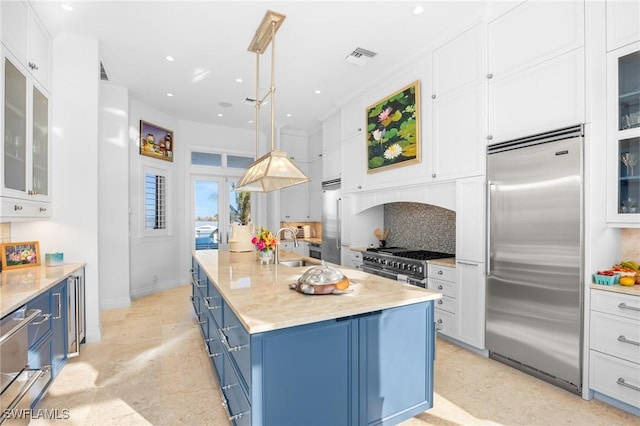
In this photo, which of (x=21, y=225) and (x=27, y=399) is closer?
(x=27, y=399)

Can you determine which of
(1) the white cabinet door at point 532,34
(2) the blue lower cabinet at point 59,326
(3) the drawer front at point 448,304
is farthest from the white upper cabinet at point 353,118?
(2) the blue lower cabinet at point 59,326

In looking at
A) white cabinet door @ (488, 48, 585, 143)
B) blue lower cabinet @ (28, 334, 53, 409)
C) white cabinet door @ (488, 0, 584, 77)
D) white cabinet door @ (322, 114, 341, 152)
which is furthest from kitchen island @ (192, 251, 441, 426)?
white cabinet door @ (322, 114, 341, 152)

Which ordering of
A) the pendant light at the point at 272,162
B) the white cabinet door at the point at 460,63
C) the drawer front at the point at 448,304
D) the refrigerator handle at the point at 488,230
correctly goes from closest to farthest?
the pendant light at the point at 272,162 → the refrigerator handle at the point at 488,230 → the white cabinet door at the point at 460,63 → the drawer front at the point at 448,304

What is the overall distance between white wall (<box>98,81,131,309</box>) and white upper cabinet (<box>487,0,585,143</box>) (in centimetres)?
483

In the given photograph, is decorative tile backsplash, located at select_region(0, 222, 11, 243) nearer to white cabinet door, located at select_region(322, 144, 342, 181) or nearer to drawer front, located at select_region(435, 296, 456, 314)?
white cabinet door, located at select_region(322, 144, 342, 181)

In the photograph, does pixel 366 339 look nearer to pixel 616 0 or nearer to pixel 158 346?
pixel 158 346

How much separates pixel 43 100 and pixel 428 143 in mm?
3976

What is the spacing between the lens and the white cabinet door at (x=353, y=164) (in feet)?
15.4

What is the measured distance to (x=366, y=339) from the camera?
174 centimetres

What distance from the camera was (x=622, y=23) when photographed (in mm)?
2127

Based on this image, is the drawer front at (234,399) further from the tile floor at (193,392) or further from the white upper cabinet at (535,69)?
the white upper cabinet at (535,69)

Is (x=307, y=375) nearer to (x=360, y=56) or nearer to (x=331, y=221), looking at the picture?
(x=360, y=56)

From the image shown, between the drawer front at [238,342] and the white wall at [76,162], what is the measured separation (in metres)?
2.28

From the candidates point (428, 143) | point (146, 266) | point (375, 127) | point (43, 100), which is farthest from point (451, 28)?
point (146, 266)
